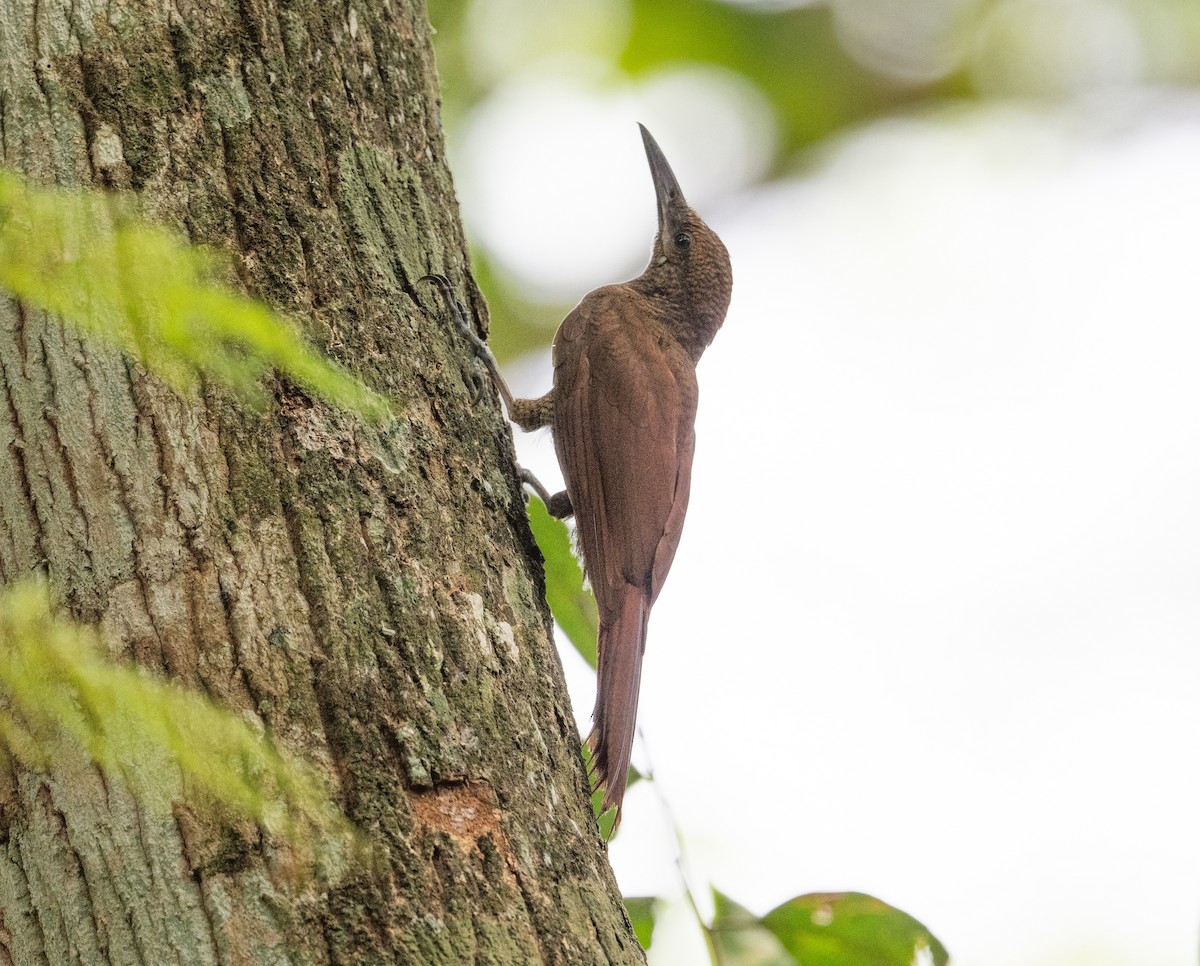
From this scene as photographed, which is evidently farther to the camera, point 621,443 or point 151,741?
point 621,443

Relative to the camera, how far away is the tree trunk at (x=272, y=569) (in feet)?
4.39

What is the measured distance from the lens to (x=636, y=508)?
9.51 ft

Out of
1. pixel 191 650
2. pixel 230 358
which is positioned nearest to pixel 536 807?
pixel 191 650

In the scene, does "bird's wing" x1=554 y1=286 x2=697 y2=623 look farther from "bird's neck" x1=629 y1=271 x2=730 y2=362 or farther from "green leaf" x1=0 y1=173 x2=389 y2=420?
"green leaf" x1=0 y1=173 x2=389 y2=420

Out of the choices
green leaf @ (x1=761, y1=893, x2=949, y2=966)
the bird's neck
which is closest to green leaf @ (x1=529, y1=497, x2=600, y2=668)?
green leaf @ (x1=761, y1=893, x2=949, y2=966)

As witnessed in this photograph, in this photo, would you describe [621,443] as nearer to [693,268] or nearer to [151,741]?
[693,268]

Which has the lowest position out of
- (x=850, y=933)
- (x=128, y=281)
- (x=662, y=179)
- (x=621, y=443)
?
(x=850, y=933)

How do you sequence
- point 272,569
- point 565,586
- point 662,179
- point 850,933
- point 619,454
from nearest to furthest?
point 272,569, point 850,933, point 565,586, point 619,454, point 662,179

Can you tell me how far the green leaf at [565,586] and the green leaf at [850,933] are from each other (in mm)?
655

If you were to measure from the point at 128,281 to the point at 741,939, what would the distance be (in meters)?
1.42

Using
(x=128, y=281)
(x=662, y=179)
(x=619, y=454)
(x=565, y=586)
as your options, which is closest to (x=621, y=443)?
(x=619, y=454)

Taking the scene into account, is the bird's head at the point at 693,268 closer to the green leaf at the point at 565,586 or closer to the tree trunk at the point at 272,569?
the green leaf at the point at 565,586

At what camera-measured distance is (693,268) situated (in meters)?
3.84

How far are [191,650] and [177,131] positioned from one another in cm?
76
